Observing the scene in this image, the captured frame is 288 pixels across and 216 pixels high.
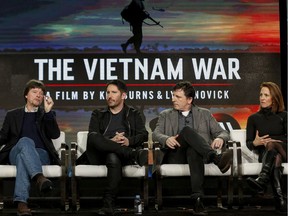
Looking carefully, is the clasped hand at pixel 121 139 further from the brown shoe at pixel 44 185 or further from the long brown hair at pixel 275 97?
the long brown hair at pixel 275 97

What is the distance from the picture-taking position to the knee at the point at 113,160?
15.2ft

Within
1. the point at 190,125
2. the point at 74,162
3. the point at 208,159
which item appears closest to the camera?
the point at 208,159

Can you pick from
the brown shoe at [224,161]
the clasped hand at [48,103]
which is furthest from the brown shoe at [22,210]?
the brown shoe at [224,161]

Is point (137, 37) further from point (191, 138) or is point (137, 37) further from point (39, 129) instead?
point (191, 138)

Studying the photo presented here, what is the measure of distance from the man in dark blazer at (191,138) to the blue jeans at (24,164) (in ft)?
3.57

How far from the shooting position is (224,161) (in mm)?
4516

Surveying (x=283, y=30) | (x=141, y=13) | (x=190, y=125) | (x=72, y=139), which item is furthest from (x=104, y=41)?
(x=283, y=30)

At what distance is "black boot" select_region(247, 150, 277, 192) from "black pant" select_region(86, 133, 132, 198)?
3.42 ft

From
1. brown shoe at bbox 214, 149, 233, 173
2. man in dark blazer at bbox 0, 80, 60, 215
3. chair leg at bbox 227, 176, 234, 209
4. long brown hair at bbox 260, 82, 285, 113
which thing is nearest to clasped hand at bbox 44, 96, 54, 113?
man in dark blazer at bbox 0, 80, 60, 215

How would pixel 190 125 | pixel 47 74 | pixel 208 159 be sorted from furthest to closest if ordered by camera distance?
pixel 47 74 < pixel 190 125 < pixel 208 159

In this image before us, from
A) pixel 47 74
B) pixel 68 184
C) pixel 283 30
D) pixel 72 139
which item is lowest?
pixel 68 184

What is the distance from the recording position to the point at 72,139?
619 centimetres

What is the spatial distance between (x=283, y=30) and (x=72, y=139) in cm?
262

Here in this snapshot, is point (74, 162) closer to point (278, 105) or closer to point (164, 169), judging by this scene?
point (164, 169)
